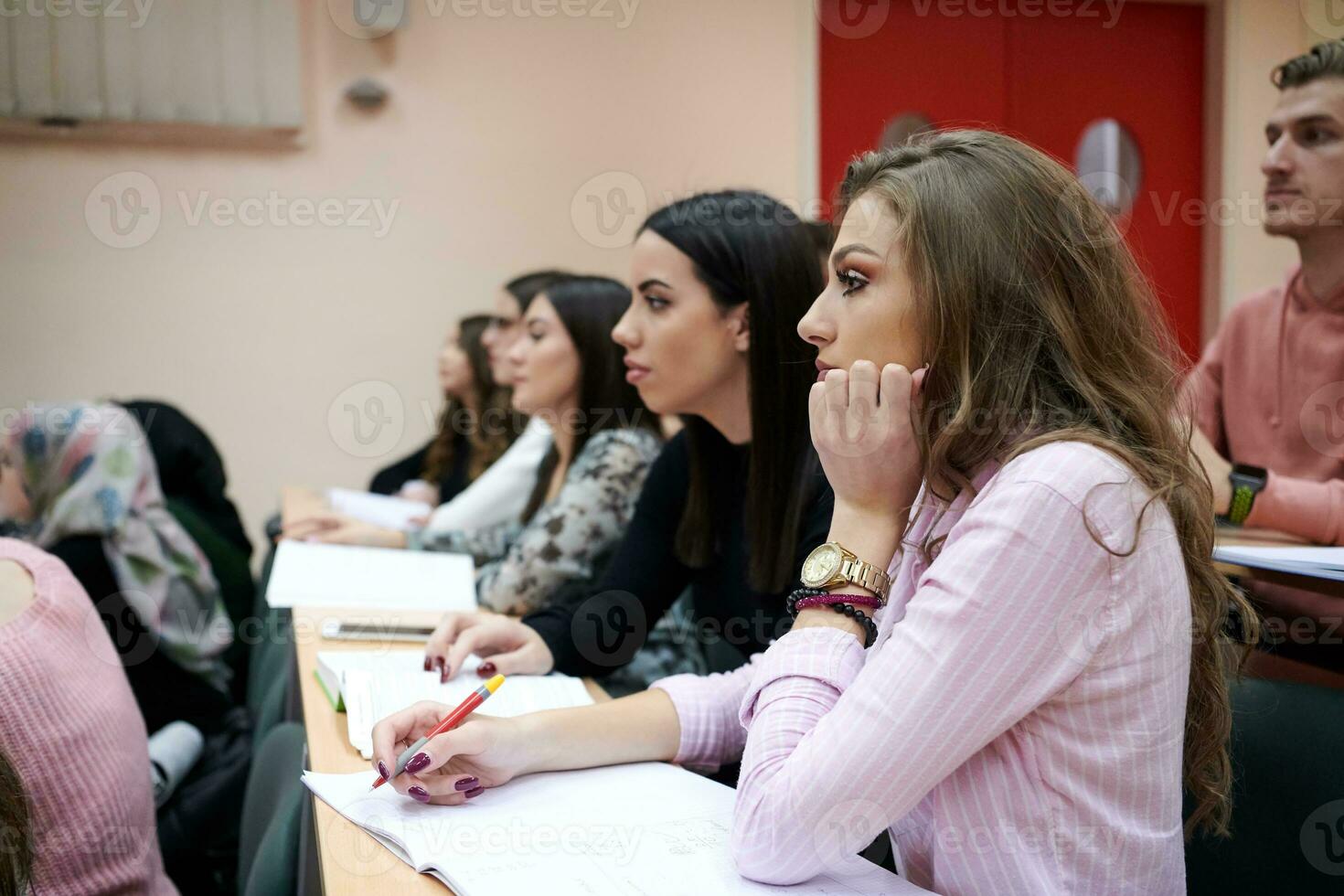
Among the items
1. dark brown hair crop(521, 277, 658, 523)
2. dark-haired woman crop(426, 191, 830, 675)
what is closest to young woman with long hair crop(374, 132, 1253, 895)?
dark-haired woman crop(426, 191, 830, 675)

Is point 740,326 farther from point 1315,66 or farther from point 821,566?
point 1315,66

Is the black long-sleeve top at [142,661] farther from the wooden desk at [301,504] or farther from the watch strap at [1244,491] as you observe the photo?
the watch strap at [1244,491]

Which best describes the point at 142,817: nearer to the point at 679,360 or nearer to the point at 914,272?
the point at 679,360

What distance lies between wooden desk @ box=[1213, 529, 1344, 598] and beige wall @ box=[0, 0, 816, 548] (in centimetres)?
329

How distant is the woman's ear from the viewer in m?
1.75

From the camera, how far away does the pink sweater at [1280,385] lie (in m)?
2.07

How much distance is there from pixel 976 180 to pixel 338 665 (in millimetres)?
1023

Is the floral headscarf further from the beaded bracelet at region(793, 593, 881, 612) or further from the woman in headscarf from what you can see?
the beaded bracelet at region(793, 593, 881, 612)

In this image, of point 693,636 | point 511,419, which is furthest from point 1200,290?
point 693,636

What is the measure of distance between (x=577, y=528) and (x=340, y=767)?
973 mm

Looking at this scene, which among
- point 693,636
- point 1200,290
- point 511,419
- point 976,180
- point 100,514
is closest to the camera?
point 976,180

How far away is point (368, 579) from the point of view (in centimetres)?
218

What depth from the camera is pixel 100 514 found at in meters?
2.38

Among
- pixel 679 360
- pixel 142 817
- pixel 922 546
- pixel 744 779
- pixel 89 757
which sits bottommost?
pixel 142 817
